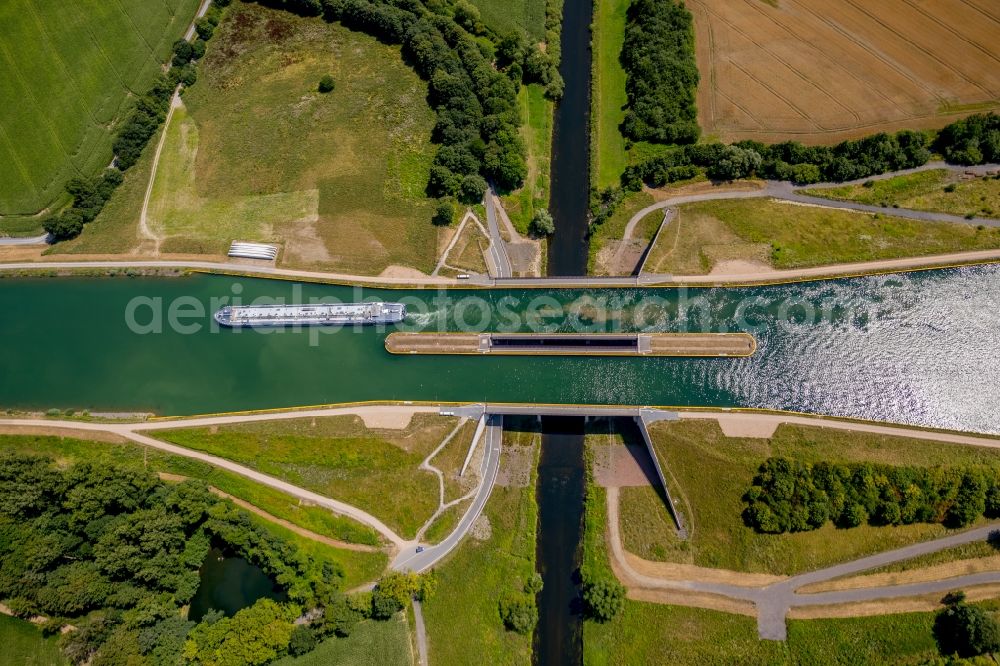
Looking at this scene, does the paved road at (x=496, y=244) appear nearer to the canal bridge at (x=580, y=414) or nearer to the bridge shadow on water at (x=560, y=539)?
the canal bridge at (x=580, y=414)

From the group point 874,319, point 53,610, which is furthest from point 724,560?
point 53,610

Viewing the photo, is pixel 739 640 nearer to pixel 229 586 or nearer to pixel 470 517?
pixel 470 517

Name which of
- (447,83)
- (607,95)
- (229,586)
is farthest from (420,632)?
(607,95)

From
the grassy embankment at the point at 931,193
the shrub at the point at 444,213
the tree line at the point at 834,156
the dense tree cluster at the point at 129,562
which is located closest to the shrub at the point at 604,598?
the dense tree cluster at the point at 129,562

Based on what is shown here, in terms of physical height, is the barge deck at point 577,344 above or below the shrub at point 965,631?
above

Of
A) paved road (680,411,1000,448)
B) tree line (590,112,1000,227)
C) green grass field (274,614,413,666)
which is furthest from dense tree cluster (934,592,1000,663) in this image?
green grass field (274,614,413,666)

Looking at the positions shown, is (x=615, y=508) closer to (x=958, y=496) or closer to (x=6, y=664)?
(x=958, y=496)
